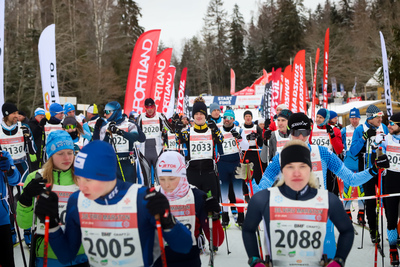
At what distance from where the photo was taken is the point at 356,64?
4091cm

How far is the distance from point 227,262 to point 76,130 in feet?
11.3

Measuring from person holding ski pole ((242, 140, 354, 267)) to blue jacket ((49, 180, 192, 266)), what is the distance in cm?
46

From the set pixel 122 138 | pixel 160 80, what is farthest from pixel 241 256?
pixel 160 80

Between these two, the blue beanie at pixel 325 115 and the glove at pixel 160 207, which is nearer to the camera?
the glove at pixel 160 207

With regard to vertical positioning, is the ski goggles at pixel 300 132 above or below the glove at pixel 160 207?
above

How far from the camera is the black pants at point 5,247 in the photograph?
3576 mm

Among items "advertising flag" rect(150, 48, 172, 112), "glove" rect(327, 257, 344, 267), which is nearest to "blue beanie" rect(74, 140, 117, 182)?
"glove" rect(327, 257, 344, 267)

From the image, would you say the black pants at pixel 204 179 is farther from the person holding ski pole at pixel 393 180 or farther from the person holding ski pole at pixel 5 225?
the person holding ski pole at pixel 5 225

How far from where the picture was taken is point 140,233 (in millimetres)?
2354

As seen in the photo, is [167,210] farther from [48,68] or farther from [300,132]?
[48,68]

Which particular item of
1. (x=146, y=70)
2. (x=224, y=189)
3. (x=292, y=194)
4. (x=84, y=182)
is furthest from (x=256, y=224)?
(x=146, y=70)

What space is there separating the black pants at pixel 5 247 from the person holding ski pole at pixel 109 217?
4.96 feet

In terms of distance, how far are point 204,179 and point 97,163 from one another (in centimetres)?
414

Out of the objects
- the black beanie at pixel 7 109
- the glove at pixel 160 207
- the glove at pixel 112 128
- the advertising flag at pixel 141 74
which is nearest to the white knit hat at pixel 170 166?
the glove at pixel 160 207
